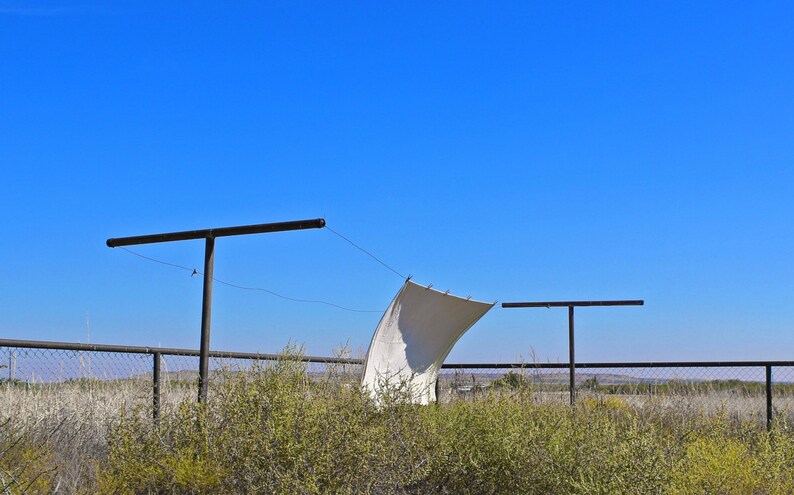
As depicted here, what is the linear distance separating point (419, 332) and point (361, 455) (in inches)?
219

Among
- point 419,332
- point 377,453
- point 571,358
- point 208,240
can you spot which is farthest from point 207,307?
point 571,358

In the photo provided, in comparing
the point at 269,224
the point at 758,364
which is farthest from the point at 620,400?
the point at 269,224

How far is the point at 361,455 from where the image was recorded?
14.8 feet

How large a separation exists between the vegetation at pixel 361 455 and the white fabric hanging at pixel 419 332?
381 cm

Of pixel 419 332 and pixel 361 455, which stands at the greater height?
pixel 419 332

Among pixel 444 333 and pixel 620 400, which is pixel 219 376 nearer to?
pixel 444 333

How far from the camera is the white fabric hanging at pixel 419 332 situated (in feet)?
31.2

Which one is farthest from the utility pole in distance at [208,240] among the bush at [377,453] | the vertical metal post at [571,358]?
the vertical metal post at [571,358]

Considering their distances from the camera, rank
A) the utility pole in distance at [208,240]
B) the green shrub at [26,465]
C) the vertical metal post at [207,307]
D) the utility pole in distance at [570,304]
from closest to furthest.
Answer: the green shrub at [26,465] → the utility pole in distance at [208,240] → the vertical metal post at [207,307] → the utility pole in distance at [570,304]

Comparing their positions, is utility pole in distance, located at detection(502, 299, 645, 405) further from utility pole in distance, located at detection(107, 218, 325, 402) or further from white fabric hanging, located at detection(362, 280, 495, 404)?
utility pole in distance, located at detection(107, 218, 325, 402)

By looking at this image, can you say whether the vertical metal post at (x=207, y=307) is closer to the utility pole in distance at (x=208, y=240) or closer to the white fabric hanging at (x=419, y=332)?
the utility pole in distance at (x=208, y=240)

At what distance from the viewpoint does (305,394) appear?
5.23m

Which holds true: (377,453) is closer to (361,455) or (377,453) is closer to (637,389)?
(361,455)

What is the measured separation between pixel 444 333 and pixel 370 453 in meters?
5.85
